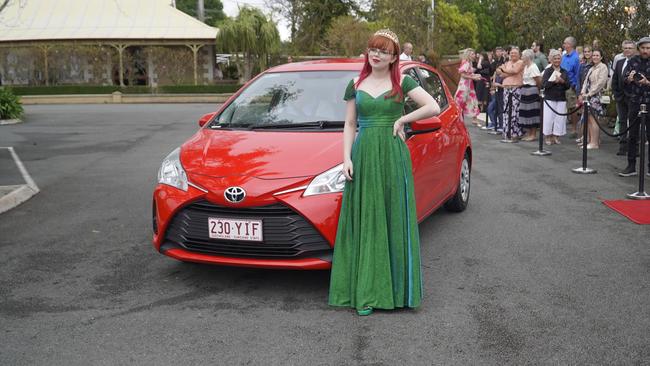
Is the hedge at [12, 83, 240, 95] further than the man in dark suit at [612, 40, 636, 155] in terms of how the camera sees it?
Yes

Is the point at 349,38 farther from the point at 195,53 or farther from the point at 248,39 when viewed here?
the point at 195,53

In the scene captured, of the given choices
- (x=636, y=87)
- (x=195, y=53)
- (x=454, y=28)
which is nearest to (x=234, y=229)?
(x=636, y=87)

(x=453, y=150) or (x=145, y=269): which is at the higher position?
(x=453, y=150)

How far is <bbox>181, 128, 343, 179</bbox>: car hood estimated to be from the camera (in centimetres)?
517

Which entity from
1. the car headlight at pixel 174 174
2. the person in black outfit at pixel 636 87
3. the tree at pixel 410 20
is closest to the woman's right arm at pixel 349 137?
the car headlight at pixel 174 174

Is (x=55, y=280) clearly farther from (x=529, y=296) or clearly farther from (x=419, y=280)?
(x=529, y=296)

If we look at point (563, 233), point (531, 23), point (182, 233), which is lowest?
point (563, 233)

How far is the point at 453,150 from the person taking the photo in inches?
283

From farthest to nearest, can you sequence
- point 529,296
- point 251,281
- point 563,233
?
point 563,233
point 251,281
point 529,296

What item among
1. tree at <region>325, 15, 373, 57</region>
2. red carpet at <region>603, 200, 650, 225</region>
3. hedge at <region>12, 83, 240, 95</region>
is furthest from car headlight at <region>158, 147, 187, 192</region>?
tree at <region>325, 15, 373, 57</region>

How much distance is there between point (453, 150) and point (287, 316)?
121 inches

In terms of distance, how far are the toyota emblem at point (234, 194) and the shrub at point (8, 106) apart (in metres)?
19.1

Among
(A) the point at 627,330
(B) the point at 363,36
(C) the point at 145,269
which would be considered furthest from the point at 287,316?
(B) the point at 363,36

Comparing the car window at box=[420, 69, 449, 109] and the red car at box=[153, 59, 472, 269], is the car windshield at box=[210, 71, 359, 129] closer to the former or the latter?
the red car at box=[153, 59, 472, 269]
